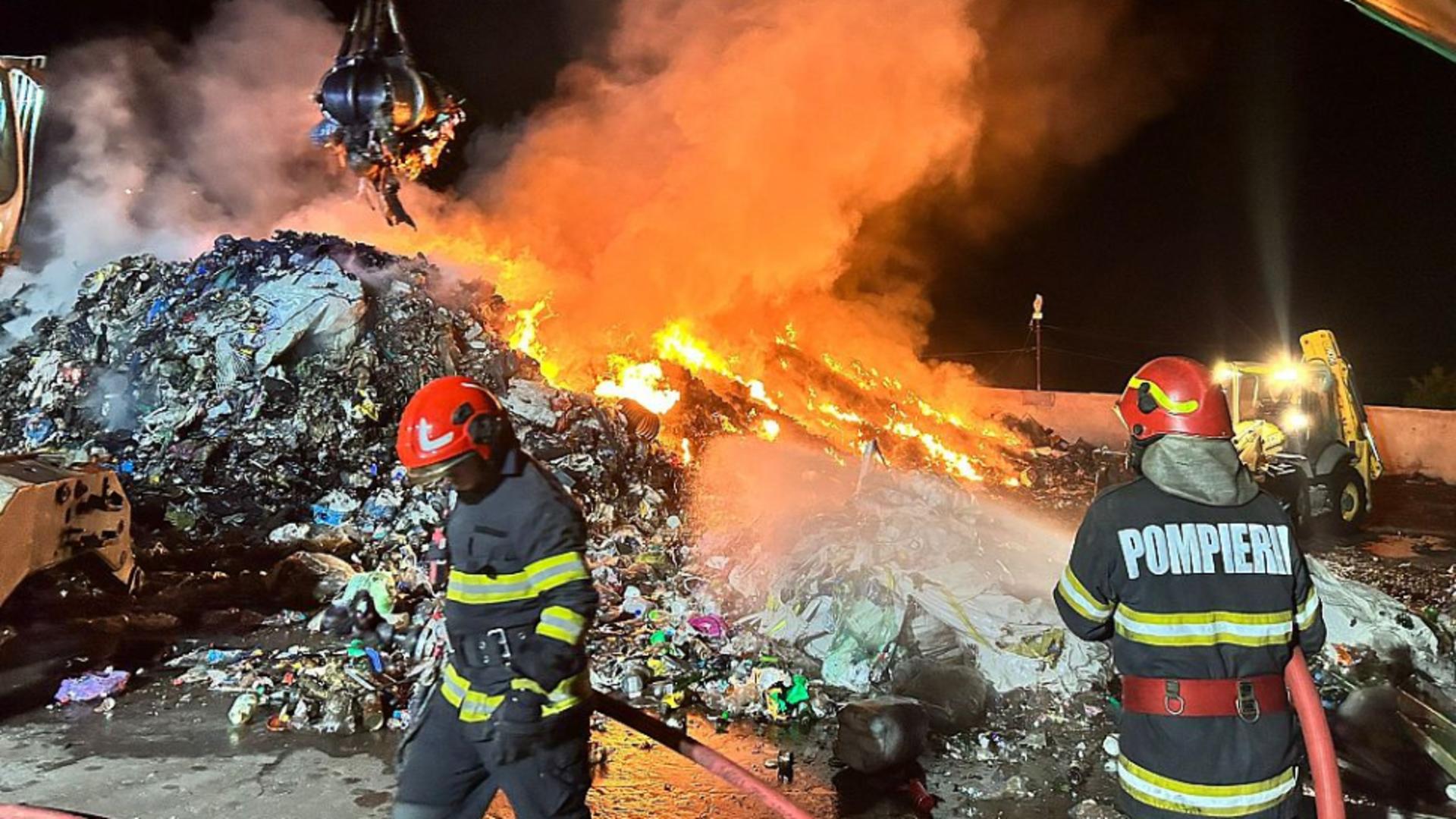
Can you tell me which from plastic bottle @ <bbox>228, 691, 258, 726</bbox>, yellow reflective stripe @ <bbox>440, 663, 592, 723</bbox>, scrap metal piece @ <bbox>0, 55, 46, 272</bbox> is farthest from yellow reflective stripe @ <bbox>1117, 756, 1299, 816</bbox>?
scrap metal piece @ <bbox>0, 55, 46, 272</bbox>

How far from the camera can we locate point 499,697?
8.79 feet

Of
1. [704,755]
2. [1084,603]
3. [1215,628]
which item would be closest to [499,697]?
[704,755]

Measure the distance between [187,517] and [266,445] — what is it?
4.40 feet

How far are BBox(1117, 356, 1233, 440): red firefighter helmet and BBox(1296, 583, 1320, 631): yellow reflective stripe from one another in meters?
0.44

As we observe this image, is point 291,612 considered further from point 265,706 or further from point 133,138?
point 133,138

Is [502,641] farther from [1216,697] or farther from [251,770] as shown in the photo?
[251,770]

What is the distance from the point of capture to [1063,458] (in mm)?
15141

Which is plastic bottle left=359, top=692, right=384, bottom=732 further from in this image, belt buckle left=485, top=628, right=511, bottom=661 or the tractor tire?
the tractor tire

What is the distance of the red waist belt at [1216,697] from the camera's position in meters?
2.22

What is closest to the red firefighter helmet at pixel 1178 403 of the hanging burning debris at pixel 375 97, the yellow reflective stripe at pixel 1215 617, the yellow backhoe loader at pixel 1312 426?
the yellow reflective stripe at pixel 1215 617

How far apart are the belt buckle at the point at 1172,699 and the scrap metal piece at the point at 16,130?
578cm

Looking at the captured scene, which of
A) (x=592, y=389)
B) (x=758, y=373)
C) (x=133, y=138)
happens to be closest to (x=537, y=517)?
(x=592, y=389)

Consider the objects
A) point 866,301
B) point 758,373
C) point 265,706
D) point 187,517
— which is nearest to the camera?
point 265,706

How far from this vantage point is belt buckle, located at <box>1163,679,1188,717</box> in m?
2.23
